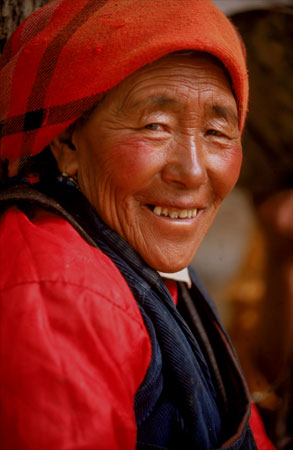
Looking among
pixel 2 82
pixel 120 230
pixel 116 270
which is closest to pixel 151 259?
pixel 120 230

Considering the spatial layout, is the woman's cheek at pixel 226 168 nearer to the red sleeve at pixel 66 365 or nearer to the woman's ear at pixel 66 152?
the woman's ear at pixel 66 152

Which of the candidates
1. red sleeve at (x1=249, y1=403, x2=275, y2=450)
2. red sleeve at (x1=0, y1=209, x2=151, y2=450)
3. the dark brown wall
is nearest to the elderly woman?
red sleeve at (x1=0, y1=209, x2=151, y2=450)

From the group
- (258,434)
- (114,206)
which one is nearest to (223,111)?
(114,206)

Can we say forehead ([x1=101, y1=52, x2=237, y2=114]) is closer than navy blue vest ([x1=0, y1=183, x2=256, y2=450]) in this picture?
No

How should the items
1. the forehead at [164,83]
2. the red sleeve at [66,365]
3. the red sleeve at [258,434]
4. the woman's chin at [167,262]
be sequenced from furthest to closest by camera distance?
the red sleeve at [258,434]
the woman's chin at [167,262]
the forehead at [164,83]
the red sleeve at [66,365]

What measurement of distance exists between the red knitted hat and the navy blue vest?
24 cm

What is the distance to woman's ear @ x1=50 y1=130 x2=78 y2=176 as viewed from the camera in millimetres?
1426

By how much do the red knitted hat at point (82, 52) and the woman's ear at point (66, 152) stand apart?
0.30 feet

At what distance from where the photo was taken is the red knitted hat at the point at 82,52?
47.8 inches

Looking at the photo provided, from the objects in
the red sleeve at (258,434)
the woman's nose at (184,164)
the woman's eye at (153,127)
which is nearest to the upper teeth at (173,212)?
the woman's nose at (184,164)

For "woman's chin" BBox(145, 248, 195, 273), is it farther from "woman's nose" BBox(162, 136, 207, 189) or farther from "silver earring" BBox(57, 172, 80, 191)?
"silver earring" BBox(57, 172, 80, 191)

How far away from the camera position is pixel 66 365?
2.91 ft

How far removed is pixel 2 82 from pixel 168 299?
0.92m

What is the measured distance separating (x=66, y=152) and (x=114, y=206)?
268 millimetres
